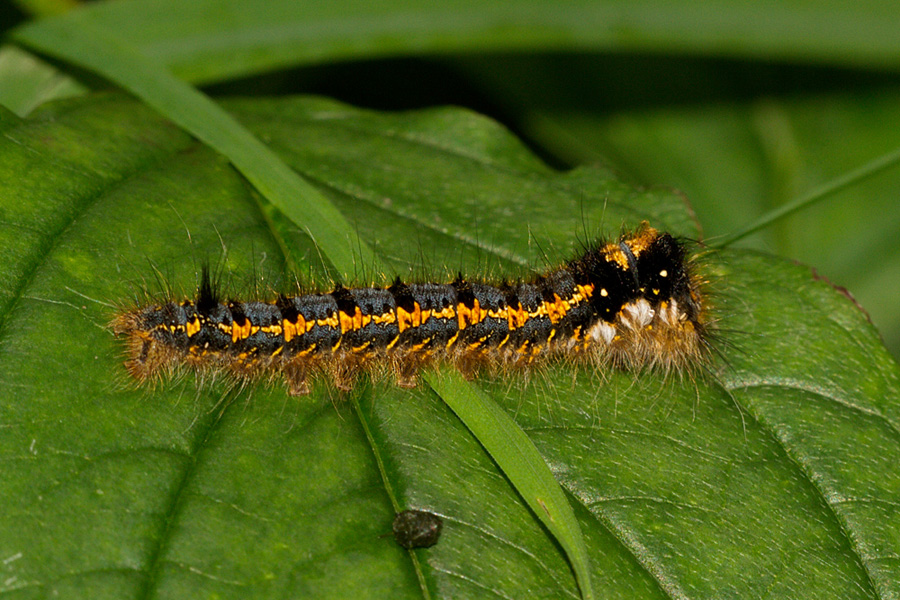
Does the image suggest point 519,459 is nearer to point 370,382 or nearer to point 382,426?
point 382,426

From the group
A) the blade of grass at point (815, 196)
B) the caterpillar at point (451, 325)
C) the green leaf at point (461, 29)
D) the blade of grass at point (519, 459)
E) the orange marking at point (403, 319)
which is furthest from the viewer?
the green leaf at point (461, 29)

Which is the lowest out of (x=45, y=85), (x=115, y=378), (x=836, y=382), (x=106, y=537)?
(x=106, y=537)

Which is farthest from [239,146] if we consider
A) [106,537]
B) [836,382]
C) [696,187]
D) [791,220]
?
[791,220]

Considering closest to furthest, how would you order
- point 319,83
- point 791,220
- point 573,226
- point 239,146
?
point 239,146 < point 573,226 < point 319,83 < point 791,220

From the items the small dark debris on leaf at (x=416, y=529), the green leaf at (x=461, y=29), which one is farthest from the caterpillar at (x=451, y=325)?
the green leaf at (x=461, y=29)

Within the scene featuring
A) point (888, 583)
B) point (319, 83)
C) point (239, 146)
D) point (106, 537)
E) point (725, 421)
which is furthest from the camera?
point (319, 83)

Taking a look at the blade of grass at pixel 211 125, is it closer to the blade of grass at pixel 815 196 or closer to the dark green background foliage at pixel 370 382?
the dark green background foliage at pixel 370 382

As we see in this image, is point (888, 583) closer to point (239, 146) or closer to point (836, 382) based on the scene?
point (836, 382)

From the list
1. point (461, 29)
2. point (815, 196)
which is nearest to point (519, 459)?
point (815, 196)
